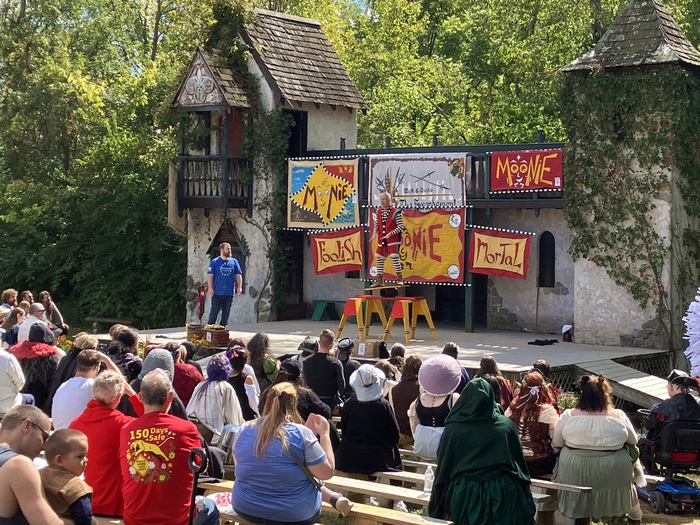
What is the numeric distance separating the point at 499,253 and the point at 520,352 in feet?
9.88

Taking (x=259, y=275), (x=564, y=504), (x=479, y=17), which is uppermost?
(x=479, y=17)

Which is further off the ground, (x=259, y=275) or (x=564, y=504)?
(x=259, y=275)

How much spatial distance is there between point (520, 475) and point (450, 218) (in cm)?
1339

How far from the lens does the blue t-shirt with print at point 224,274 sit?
18531 millimetres

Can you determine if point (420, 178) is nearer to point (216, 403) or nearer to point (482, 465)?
point (216, 403)

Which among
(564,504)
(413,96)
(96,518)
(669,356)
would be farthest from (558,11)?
(96,518)

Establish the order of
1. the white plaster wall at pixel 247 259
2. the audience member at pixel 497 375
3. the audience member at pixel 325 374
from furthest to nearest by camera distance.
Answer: the white plaster wall at pixel 247 259
the audience member at pixel 325 374
the audience member at pixel 497 375

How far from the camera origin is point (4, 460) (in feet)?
17.2

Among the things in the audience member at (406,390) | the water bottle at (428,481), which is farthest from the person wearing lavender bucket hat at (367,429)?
the audience member at (406,390)

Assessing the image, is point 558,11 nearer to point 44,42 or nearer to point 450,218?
point 450,218

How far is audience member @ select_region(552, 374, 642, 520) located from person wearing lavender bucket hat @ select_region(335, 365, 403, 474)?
4.73 feet

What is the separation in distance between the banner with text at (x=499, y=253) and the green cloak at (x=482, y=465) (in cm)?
1269

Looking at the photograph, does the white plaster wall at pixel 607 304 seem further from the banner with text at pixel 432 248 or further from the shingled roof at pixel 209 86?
the shingled roof at pixel 209 86

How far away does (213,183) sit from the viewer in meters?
23.0
